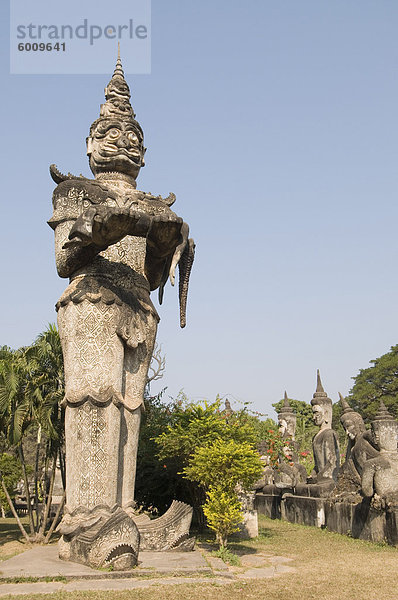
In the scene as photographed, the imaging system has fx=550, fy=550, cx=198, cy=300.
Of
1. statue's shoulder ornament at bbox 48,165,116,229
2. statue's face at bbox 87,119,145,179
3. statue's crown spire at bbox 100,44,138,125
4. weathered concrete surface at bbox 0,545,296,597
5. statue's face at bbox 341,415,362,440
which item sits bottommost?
weathered concrete surface at bbox 0,545,296,597

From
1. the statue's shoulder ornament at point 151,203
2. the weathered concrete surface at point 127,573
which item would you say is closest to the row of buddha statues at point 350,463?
the weathered concrete surface at point 127,573

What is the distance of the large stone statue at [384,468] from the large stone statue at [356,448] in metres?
0.28

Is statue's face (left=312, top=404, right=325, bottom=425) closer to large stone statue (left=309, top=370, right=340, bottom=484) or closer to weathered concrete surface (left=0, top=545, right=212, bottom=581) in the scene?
large stone statue (left=309, top=370, right=340, bottom=484)

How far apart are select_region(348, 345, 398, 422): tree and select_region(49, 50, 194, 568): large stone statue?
33.2 metres

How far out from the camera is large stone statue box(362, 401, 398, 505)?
840 cm

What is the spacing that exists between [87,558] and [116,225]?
11.1 feet

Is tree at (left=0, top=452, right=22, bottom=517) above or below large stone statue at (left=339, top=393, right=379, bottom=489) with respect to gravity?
below

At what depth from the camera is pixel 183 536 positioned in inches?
246

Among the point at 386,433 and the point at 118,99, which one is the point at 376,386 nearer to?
the point at 386,433

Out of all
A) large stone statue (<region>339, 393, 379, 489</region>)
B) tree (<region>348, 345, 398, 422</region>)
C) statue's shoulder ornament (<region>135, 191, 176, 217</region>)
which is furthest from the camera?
tree (<region>348, 345, 398, 422</region>)

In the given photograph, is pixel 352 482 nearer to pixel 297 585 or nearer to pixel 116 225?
pixel 297 585

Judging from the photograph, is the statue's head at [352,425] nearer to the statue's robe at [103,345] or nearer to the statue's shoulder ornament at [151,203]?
the statue's robe at [103,345]

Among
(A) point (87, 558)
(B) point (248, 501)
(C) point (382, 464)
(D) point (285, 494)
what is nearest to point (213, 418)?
(B) point (248, 501)

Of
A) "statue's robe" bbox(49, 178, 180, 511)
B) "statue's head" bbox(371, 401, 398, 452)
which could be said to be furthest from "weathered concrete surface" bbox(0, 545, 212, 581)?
"statue's head" bbox(371, 401, 398, 452)
